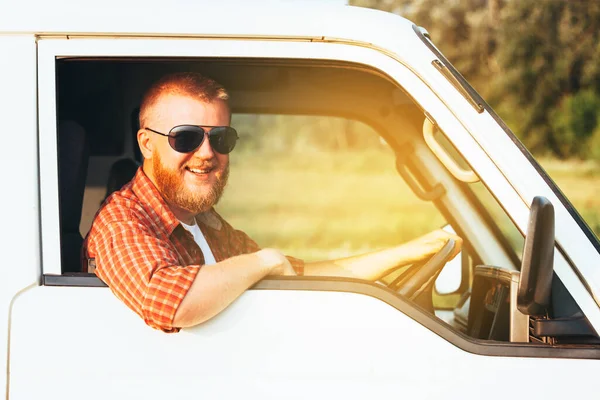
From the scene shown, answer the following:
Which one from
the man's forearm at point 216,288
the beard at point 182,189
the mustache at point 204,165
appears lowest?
the man's forearm at point 216,288

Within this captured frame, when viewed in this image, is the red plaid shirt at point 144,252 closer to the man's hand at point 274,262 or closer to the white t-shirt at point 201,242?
the white t-shirt at point 201,242

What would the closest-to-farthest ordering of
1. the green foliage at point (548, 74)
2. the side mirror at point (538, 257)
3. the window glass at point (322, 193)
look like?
the side mirror at point (538, 257) → the window glass at point (322, 193) → the green foliage at point (548, 74)

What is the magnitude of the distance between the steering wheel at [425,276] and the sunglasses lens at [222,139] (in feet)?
2.06

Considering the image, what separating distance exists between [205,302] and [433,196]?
1.55 m

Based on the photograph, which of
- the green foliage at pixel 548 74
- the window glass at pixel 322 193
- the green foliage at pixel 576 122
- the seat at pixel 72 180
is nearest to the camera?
the seat at pixel 72 180

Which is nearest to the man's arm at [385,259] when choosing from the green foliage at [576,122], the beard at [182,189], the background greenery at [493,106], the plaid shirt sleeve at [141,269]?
the beard at [182,189]

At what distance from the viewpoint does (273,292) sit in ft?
6.74

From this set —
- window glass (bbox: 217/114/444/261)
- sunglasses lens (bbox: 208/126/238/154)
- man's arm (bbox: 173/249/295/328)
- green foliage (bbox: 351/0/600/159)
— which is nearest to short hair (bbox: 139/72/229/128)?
sunglasses lens (bbox: 208/126/238/154)

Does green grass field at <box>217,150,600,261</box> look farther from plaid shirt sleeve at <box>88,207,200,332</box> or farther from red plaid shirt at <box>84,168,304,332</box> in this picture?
plaid shirt sleeve at <box>88,207,200,332</box>

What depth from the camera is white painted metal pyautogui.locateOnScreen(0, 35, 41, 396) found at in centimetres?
207

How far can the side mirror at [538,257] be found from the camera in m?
1.82

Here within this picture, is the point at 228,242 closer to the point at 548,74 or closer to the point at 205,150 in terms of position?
the point at 205,150

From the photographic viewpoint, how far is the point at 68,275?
6.89ft

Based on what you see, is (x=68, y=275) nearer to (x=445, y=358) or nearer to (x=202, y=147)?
(x=202, y=147)
